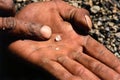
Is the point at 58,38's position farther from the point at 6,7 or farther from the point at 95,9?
the point at 95,9

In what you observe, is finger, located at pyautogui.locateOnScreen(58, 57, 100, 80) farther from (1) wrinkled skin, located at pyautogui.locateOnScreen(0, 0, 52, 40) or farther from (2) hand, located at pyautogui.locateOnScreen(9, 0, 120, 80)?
(1) wrinkled skin, located at pyautogui.locateOnScreen(0, 0, 52, 40)

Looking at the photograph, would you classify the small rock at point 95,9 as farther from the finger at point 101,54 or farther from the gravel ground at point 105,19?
the finger at point 101,54

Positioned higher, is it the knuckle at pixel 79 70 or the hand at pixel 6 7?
the hand at pixel 6 7

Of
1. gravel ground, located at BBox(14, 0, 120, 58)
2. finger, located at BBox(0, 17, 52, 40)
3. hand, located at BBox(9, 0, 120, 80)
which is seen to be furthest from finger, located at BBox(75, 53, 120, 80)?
gravel ground, located at BBox(14, 0, 120, 58)

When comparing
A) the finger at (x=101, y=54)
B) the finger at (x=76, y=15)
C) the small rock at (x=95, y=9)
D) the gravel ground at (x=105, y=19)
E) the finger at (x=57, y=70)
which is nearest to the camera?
the finger at (x=57, y=70)

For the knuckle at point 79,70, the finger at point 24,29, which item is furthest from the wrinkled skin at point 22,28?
the knuckle at point 79,70

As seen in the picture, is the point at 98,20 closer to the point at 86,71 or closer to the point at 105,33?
the point at 105,33

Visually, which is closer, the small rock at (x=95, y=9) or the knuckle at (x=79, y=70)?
the knuckle at (x=79, y=70)

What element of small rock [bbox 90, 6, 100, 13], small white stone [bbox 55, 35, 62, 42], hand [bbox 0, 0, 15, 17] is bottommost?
small white stone [bbox 55, 35, 62, 42]
